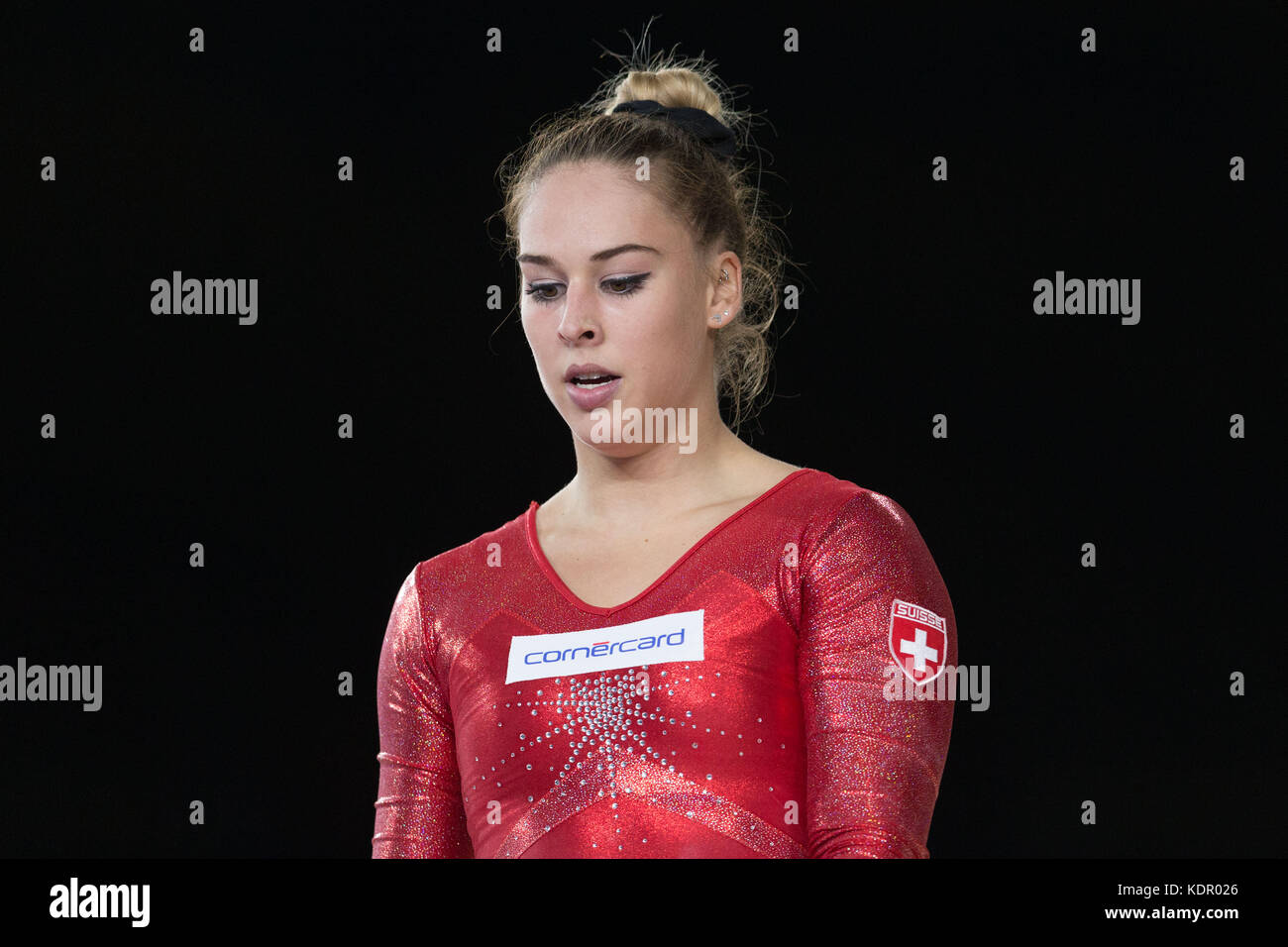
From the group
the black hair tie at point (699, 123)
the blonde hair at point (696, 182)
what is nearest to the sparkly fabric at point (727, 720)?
the blonde hair at point (696, 182)

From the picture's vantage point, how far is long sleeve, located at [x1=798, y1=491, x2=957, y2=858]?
1.96m

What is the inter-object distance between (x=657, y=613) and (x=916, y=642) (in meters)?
0.32

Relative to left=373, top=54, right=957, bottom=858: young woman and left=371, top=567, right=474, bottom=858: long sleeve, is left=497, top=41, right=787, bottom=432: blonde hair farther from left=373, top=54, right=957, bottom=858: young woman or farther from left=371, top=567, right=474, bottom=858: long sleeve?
left=371, top=567, right=474, bottom=858: long sleeve

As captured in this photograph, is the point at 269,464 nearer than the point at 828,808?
No

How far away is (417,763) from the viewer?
225cm

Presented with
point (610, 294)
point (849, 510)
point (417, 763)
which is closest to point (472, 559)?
point (417, 763)

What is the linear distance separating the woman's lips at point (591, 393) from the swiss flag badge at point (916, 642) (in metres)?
0.46

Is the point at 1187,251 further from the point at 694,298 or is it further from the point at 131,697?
the point at 131,697

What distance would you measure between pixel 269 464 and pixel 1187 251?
1722 millimetres

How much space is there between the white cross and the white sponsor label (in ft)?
0.82

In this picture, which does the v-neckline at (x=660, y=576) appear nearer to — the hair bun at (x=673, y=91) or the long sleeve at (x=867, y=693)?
the long sleeve at (x=867, y=693)

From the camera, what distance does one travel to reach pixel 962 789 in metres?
3.00

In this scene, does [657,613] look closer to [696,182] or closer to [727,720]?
[727,720]

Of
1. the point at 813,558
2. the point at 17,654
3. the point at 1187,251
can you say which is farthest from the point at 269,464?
the point at 1187,251
